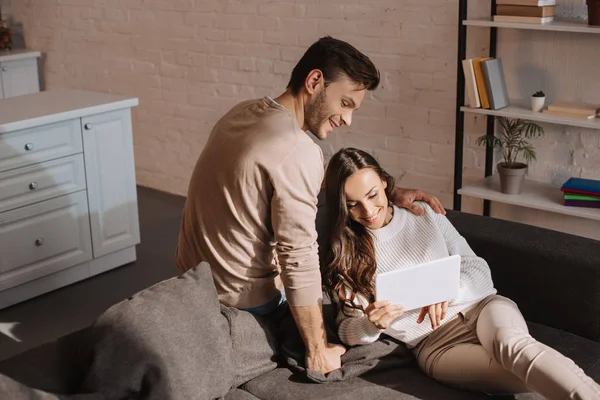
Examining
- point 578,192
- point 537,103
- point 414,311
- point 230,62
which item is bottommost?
point 414,311

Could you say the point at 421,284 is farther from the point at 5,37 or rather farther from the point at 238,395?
the point at 5,37

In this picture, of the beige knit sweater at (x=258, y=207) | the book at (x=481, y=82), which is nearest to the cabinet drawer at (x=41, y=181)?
the beige knit sweater at (x=258, y=207)

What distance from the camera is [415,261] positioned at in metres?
2.57

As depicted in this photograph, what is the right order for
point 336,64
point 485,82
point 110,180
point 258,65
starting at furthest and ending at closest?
point 258,65 → point 110,180 → point 485,82 → point 336,64

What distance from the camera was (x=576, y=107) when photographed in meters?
3.54

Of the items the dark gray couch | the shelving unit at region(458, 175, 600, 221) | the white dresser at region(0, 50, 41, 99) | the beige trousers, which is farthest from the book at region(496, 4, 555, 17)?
the white dresser at region(0, 50, 41, 99)

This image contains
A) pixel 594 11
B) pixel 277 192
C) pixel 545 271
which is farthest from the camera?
pixel 594 11

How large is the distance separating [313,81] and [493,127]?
1812mm

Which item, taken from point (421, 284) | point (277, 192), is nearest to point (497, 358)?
point (421, 284)

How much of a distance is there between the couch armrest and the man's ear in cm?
87

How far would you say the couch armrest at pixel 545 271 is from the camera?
2.64 metres

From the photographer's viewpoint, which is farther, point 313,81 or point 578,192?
point 578,192

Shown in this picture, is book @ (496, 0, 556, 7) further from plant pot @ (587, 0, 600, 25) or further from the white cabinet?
the white cabinet

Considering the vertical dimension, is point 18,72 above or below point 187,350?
above
